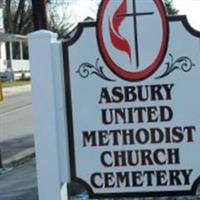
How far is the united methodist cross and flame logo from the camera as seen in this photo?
4.44 meters

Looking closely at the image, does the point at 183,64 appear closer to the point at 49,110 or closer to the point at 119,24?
the point at 119,24

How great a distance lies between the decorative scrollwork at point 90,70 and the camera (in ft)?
14.8

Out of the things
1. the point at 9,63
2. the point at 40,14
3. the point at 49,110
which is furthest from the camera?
A: the point at 9,63

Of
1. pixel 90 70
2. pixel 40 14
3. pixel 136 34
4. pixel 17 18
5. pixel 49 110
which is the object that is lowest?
pixel 49 110

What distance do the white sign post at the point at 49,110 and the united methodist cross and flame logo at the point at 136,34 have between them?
1.25 ft

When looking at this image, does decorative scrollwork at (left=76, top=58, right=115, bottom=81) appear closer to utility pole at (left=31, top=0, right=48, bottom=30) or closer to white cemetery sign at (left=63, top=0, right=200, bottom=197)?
white cemetery sign at (left=63, top=0, right=200, bottom=197)

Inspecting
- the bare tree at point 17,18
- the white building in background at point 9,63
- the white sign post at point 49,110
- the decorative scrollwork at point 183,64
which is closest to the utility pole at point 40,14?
the white sign post at point 49,110

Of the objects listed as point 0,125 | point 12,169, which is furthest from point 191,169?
point 0,125

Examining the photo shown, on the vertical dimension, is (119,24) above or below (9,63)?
above

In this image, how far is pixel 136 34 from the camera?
445 cm

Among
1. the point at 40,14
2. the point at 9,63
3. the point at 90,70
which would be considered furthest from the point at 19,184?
the point at 9,63

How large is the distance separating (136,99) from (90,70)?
0.34 meters

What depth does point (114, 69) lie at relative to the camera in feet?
14.7

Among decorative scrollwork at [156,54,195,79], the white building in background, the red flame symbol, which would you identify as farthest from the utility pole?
the white building in background
